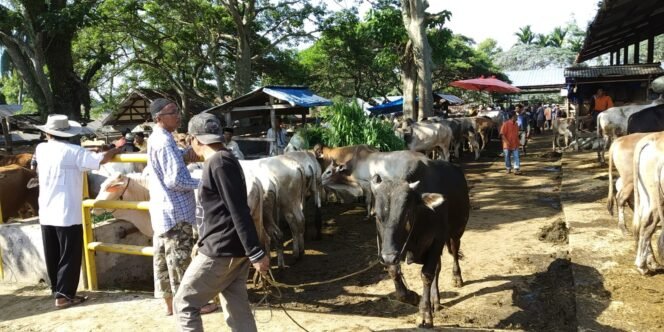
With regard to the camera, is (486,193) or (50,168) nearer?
(50,168)

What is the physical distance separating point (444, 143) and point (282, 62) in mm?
11082

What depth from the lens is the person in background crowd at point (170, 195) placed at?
394cm

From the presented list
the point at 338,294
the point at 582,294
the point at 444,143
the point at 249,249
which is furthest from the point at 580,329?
the point at 444,143

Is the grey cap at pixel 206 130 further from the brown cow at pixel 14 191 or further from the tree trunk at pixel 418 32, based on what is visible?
the tree trunk at pixel 418 32

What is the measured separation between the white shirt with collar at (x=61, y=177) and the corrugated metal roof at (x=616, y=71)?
14.9m

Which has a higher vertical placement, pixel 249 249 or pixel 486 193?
pixel 249 249

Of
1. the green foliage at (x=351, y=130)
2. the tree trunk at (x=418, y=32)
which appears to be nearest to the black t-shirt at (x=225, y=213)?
the green foliage at (x=351, y=130)

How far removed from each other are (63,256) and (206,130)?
8.28 ft

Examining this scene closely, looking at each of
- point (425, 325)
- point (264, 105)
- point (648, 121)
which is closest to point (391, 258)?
point (425, 325)

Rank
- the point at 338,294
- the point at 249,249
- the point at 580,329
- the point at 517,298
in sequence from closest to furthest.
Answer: the point at 249,249
the point at 580,329
the point at 517,298
the point at 338,294

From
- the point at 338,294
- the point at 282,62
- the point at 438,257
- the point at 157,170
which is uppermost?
the point at 282,62

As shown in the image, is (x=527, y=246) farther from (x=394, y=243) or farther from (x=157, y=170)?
(x=157, y=170)

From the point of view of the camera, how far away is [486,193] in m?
11.9

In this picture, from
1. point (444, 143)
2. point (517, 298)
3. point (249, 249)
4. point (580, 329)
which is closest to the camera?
point (249, 249)
